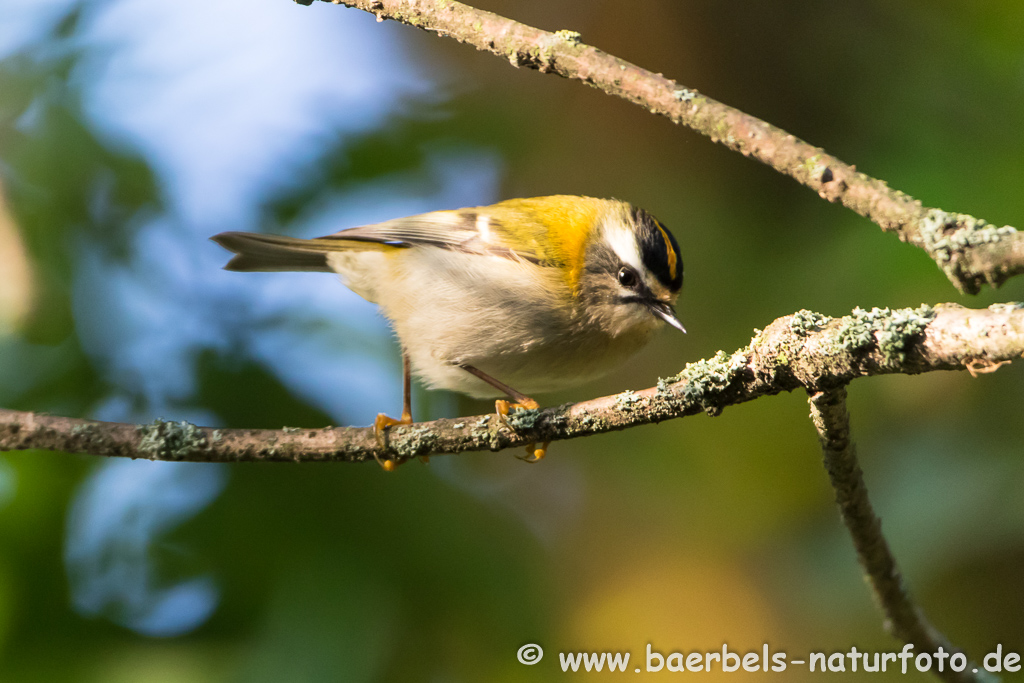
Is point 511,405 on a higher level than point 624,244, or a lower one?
lower

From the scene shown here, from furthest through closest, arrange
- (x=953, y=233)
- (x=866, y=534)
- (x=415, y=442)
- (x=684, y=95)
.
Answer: (x=415, y=442), (x=866, y=534), (x=684, y=95), (x=953, y=233)

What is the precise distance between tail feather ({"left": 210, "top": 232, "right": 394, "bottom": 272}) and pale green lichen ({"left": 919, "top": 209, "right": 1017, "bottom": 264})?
2.23 metres

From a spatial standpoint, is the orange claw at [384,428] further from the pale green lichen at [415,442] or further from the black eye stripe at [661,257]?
the black eye stripe at [661,257]

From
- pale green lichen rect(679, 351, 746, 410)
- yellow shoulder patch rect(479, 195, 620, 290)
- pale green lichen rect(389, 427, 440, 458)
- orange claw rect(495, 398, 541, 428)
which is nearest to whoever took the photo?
pale green lichen rect(679, 351, 746, 410)

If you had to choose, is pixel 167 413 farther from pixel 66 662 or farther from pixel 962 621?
pixel 962 621

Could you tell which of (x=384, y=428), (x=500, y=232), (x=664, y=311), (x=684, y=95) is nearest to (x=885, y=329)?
(x=684, y=95)

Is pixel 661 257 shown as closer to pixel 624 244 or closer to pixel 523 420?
pixel 624 244

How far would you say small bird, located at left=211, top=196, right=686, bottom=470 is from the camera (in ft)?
8.71

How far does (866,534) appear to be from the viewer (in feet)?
5.78

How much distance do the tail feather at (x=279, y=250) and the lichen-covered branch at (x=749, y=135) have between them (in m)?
1.23

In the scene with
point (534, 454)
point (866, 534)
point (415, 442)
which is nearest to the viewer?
point (866, 534)

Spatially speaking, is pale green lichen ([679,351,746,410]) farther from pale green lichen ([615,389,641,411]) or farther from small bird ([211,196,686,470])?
small bird ([211,196,686,470])

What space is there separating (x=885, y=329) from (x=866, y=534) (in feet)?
2.73

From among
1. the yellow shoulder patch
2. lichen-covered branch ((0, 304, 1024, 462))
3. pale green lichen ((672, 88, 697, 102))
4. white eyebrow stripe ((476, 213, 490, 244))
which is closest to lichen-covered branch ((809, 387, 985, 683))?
lichen-covered branch ((0, 304, 1024, 462))
